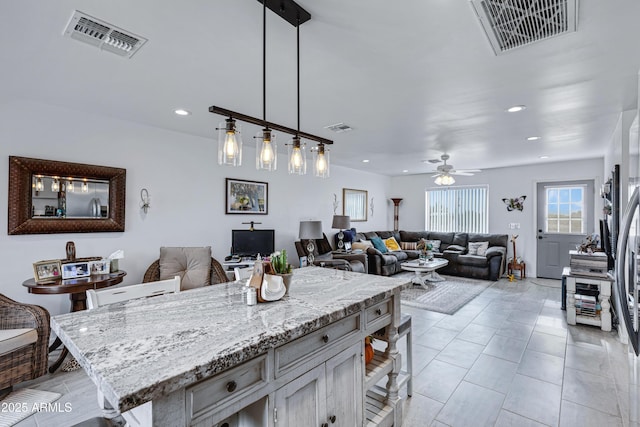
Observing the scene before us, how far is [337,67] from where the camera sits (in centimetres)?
229

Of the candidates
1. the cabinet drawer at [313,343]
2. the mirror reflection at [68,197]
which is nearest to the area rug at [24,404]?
the mirror reflection at [68,197]

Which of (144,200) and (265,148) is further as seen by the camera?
(144,200)

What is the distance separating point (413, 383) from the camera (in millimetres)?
2490

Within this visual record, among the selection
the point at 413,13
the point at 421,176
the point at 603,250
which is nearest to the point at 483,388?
the point at 413,13

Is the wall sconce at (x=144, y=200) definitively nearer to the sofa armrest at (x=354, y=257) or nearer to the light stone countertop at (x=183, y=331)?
the light stone countertop at (x=183, y=331)

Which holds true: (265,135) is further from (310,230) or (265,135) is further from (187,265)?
(310,230)

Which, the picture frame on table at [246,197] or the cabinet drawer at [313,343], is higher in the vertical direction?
the picture frame on table at [246,197]

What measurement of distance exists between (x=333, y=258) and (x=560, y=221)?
4.85 m

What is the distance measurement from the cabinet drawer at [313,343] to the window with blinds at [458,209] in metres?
6.81

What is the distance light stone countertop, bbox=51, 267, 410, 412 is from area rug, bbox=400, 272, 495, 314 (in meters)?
3.00

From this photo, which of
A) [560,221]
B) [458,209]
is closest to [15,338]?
[458,209]

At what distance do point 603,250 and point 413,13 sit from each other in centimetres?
439

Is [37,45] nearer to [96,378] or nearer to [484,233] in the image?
[96,378]

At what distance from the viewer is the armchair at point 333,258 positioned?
16.7 feet
